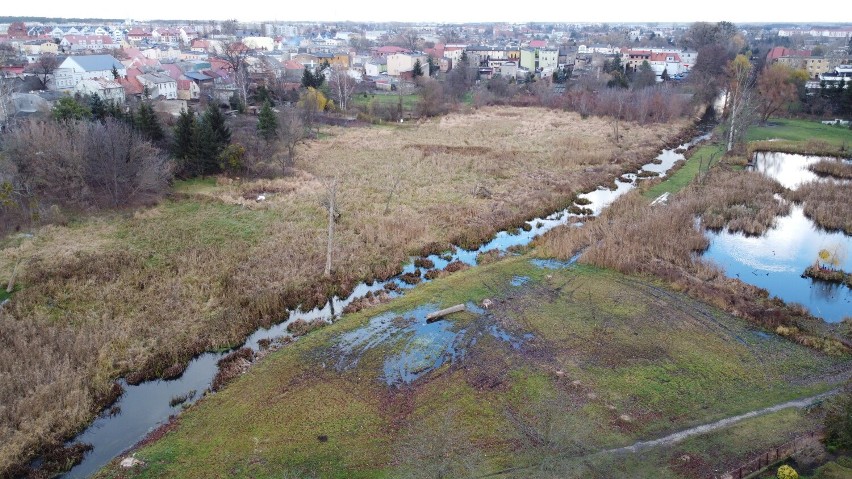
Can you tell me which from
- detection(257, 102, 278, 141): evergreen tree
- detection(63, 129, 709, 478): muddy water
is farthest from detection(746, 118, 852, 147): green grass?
detection(257, 102, 278, 141): evergreen tree

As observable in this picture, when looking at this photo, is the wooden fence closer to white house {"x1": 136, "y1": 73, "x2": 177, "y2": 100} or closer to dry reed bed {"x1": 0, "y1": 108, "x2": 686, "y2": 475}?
dry reed bed {"x1": 0, "y1": 108, "x2": 686, "y2": 475}

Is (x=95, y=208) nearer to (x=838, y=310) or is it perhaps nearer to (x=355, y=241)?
(x=355, y=241)

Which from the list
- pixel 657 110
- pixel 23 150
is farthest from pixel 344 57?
pixel 23 150

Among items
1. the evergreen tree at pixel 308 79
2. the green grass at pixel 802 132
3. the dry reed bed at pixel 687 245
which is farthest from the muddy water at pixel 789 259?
the evergreen tree at pixel 308 79

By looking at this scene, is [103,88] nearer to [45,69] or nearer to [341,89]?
[45,69]

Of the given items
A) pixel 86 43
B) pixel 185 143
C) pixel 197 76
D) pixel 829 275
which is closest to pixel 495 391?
pixel 829 275
